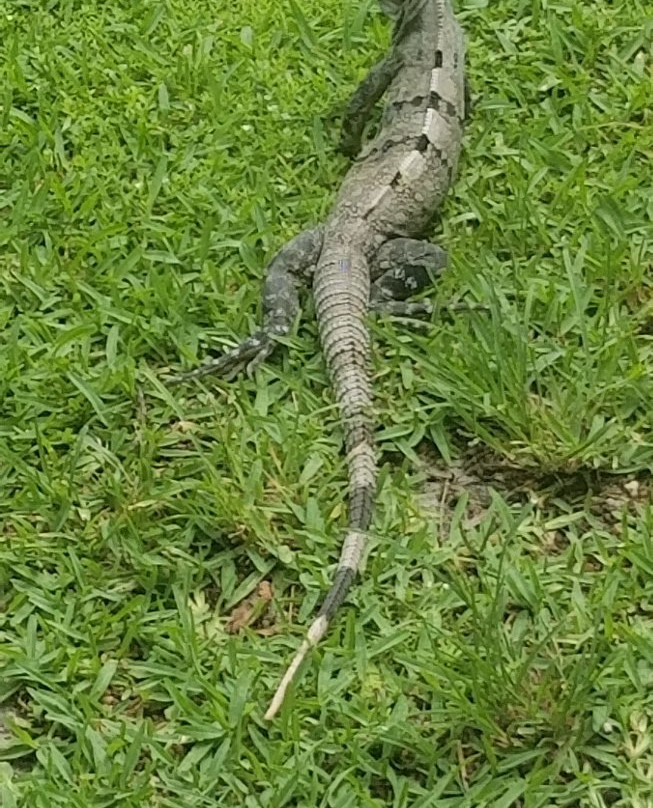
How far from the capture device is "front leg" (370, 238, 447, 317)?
452 cm

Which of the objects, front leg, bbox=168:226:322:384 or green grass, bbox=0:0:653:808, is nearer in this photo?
green grass, bbox=0:0:653:808

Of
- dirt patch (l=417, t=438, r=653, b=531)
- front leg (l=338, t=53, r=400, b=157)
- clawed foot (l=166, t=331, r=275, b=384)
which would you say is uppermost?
front leg (l=338, t=53, r=400, b=157)

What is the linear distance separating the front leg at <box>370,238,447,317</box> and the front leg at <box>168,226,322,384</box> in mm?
212

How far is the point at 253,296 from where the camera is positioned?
4.55 metres

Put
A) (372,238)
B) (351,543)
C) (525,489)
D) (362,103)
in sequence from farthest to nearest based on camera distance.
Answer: (362,103) < (372,238) < (525,489) < (351,543)

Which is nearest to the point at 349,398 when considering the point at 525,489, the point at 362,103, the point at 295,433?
the point at 295,433

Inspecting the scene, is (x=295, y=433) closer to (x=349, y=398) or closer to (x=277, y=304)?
(x=349, y=398)

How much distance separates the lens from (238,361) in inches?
172

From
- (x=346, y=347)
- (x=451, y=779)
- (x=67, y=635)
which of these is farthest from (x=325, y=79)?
(x=451, y=779)

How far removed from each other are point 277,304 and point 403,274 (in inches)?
15.9

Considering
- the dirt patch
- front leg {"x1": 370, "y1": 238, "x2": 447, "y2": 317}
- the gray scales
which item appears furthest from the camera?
front leg {"x1": 370, "y1": 238, "x2": 447, "y2": 317}

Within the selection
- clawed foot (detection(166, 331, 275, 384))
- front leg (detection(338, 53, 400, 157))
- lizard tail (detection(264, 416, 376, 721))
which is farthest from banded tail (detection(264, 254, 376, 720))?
front leg (detection(338, 53, 400, 157))

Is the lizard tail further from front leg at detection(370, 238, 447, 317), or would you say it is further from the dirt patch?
front leg at detection(370, 238, 447, 317)

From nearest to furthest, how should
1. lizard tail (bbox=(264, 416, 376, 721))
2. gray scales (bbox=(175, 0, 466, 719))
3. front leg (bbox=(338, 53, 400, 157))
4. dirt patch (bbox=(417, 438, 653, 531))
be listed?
lizard tail (bbox=(264, 416, 376, 721)) < dirt patch (bbox=(417, 438, 653, 531)) < gray scales (bbox=(175, 0, 466, 719)) < front leg (bbox=(338, 53, 400, 157))
